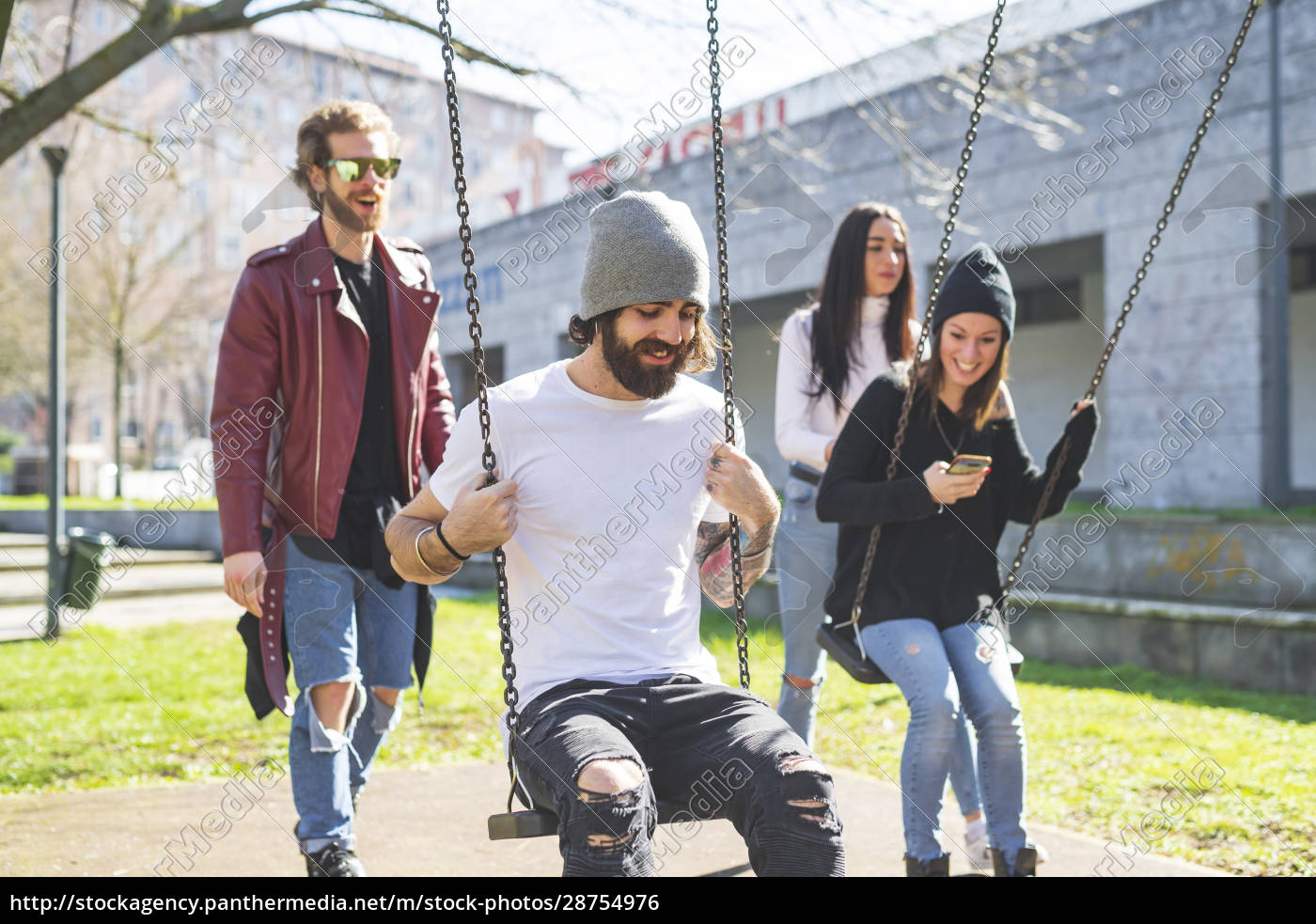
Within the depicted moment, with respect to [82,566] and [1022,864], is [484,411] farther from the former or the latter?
[82,566]

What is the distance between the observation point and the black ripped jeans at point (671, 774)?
2.21 meters

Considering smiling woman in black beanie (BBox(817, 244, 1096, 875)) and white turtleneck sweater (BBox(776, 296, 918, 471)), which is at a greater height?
white turtleneck sweater (BBox(776, 296, 918, 471))

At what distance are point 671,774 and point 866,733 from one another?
3.83 meters

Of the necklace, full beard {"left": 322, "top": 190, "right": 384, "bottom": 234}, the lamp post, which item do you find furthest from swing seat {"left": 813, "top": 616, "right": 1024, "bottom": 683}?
the lamp post

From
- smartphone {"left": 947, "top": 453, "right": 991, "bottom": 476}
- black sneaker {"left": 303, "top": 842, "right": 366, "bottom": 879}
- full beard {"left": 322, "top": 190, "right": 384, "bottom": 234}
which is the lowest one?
black sneaker {"left": 303, "top": 842, "right": 366, "bottom": 879}

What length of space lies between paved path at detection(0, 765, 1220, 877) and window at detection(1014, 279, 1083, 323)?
14459 millimetres

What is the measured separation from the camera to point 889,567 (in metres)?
3.54

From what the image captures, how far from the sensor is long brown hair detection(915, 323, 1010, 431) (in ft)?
11.9

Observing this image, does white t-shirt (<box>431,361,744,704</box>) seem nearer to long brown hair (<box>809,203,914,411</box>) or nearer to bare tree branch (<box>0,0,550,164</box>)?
long brown hair (<box>809,203,914,411</box>)

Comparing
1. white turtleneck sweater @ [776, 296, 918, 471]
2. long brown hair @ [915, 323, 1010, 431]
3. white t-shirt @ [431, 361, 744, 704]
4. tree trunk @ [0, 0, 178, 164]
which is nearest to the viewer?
white t-shirt @ [431, 361, 744, 704]

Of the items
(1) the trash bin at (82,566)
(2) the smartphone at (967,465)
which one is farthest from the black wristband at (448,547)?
(1) the trash bin at (82,566)

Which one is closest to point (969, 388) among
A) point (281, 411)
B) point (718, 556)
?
point (718, 556)

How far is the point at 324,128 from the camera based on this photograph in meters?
3.35

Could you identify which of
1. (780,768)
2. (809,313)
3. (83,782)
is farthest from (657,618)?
(83,782)
